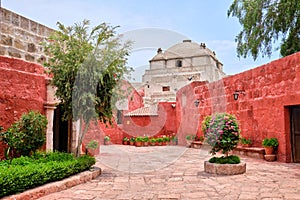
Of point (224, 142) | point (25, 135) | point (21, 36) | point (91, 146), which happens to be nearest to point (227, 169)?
point (224, 142)

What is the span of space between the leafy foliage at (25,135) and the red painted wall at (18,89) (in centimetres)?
28

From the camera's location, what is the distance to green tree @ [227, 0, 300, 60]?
12.1 m

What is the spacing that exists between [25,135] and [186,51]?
31478mm

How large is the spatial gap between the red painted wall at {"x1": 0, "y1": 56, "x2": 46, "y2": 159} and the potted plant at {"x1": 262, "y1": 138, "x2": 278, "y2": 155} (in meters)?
6.59

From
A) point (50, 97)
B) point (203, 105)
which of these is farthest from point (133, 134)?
point (50, 97)

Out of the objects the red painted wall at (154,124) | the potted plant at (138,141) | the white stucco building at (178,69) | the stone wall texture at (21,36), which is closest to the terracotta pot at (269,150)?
the stone wall texture at (21,36)

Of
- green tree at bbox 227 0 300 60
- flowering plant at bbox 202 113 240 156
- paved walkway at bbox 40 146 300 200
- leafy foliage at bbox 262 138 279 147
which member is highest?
green tree at bbox 227 0 300 60

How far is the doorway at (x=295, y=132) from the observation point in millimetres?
7938

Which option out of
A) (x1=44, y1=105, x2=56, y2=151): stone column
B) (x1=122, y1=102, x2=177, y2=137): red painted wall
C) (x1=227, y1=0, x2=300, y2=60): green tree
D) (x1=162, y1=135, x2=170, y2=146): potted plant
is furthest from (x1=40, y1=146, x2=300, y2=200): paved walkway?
(x1=122, y1=102, x2=177, y2=137): red painted wall

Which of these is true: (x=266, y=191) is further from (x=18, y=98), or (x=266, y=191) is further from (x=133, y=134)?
(x=133, y=134)

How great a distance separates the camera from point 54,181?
512cm

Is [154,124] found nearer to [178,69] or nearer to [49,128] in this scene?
[49,128]

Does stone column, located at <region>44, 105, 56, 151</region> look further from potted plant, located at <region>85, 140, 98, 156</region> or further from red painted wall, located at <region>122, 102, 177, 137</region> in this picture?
red painted wall, located at <region>122, 102, 177, 137</region>

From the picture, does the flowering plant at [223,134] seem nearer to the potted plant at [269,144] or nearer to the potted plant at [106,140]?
the potted plant at [269,144]
